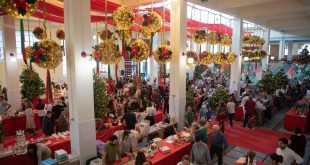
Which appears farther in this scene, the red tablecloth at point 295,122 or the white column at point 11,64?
the white column at point 11,64

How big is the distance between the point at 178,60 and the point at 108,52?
3.31 metres

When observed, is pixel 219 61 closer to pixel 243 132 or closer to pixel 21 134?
pixel 243 132

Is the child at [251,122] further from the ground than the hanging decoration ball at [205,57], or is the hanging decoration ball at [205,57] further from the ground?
the hanging decoration ball at [205,57]

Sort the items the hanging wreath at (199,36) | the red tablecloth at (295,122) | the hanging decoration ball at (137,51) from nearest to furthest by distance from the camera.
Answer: the hanging decoration ball at (137,51) → the hanging wreath at (199,36) → the red tablecloth at (295,122)

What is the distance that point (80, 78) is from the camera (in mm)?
5086

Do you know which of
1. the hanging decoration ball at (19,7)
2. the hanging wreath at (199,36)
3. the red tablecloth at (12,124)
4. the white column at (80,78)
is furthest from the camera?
the hanging wreath at (199,36)

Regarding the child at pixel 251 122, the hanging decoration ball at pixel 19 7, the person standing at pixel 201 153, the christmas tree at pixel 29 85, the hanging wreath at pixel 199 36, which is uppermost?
the hanging wreath at pixel 199 36

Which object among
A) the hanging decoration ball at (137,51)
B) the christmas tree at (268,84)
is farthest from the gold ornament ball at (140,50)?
the christmas tree at (268,84)

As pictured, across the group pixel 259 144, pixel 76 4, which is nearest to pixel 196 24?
pixel 259 144

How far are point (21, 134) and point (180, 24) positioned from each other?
5698 mm

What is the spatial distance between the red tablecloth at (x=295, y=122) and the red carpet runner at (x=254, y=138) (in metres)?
0.66

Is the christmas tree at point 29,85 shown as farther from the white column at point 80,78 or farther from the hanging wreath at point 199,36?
the hanging wreath at point 199,36

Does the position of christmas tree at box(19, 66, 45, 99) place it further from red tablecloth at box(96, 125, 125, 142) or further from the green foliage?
the green foliage

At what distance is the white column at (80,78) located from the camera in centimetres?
489
